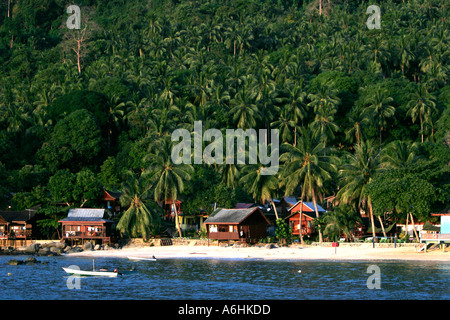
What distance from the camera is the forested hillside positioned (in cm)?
7819

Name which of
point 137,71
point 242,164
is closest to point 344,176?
point 242,164

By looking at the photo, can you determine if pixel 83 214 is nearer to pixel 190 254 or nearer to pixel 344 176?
pixel 190 254

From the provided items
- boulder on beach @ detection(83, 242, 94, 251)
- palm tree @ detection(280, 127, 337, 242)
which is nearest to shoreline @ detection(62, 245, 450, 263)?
boulder on beach @ detection(83, 242, 94, 251)

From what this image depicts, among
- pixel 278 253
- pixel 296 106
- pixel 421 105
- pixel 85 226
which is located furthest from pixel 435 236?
pixel 296 106

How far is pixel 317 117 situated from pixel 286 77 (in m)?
21.5

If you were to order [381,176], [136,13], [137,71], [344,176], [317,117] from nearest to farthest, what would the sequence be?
[381,176] < [344,176] < [317,117] < [137,71] < [136,13]

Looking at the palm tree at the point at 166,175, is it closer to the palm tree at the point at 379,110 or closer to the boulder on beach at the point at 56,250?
the boulder on beach at the point at 56,250

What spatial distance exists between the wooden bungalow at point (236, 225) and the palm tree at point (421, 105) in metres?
37.8

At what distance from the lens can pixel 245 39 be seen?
5659 inches

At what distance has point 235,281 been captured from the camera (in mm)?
54125

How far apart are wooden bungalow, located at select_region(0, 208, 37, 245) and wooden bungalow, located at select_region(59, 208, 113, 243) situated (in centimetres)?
466

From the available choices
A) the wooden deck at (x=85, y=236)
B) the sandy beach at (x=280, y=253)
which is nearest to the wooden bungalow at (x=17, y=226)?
the wooden deck at (x=85, y=236)

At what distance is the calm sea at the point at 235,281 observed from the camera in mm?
48219

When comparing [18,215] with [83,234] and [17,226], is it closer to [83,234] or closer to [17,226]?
[17,226]
